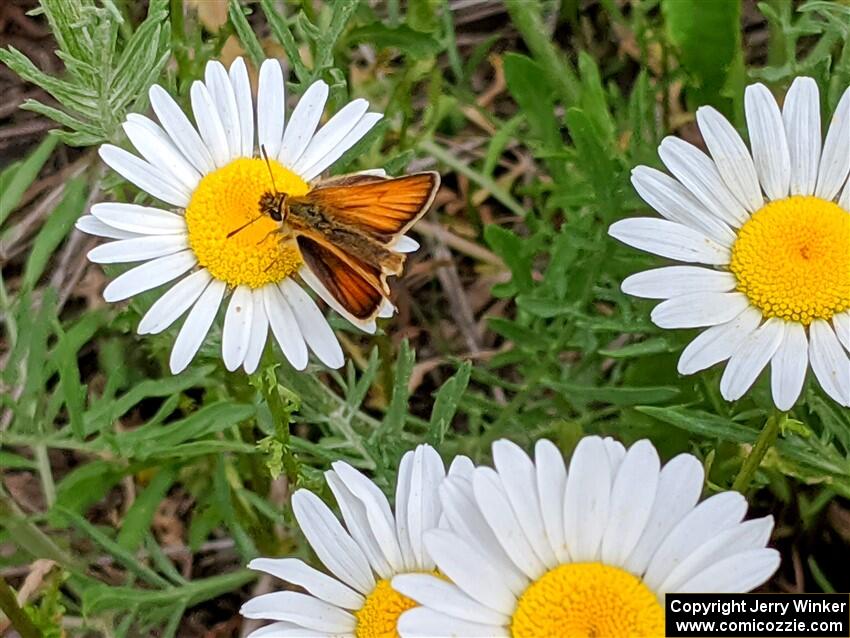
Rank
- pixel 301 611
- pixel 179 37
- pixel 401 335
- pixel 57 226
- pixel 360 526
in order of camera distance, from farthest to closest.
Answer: pixel 401 335 < pixel 179 37 < pixel 57 226 < pixel 360 526 < pixel 301 611

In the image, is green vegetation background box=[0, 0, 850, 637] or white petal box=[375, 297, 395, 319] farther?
green vegetation background box=[0, 0, 850, 637]

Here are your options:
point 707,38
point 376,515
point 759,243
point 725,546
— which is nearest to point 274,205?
point 376,515

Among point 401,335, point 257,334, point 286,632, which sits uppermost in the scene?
point 401,335

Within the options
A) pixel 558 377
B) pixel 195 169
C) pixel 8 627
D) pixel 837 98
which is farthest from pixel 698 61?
pixel 8 627

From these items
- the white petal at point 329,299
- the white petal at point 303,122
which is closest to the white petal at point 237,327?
the white petal at point 329,299

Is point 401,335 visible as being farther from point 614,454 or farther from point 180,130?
point 614,454

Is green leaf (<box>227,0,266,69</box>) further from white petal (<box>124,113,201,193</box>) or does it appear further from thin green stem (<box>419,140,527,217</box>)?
thin green stem (<box>419,140,527,217</box>)

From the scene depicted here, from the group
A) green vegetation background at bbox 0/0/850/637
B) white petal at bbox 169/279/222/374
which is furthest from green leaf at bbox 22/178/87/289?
white petal at bbox 169/279/222/374
